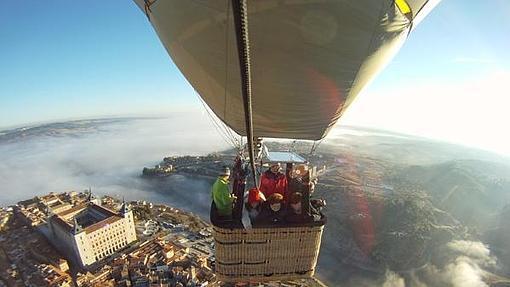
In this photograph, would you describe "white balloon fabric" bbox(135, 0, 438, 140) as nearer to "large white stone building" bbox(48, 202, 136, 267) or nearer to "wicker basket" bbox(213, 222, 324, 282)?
"wicker basket" bbox(213, 222, 324, 282)

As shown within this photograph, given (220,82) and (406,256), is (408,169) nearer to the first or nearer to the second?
(406,256)

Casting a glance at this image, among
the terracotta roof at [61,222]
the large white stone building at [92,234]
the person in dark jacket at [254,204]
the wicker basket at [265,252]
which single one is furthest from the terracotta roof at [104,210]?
the person in dark jacket at [254,204]

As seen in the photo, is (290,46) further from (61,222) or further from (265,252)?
(61,222)

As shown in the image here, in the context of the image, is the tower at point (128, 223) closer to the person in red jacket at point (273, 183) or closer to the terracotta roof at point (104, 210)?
the terracotta roof at point (104, 210)

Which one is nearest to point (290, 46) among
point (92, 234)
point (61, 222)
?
point (92, 234)

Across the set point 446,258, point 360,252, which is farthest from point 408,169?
point 360,252

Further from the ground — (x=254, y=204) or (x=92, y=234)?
(x=254, y=204)
